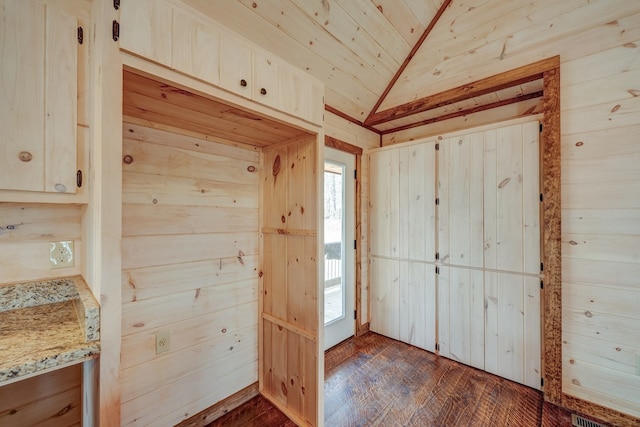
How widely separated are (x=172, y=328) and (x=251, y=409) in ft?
2.67

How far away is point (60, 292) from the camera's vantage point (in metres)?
1.13

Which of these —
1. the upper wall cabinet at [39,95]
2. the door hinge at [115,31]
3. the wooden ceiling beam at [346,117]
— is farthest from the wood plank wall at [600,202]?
the upper wall cabinet at [39,95]

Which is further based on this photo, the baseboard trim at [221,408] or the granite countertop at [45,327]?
the baseboard trim at [221,408]

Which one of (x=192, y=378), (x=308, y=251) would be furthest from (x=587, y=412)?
(x=192, y=378)

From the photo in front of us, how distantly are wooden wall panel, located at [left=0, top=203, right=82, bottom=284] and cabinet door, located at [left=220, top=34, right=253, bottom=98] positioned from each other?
0.89 m

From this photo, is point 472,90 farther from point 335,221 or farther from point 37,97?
point 37,97

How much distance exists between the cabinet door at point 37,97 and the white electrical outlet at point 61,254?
33 cm

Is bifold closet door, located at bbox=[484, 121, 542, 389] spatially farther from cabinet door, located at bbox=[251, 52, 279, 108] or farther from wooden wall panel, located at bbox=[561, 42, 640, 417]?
cabinet door, located at bbox=[251, 52, 279, 108]

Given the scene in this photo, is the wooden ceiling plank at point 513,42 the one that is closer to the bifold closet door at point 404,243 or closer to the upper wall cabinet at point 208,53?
the bifold closet door at point 404,243

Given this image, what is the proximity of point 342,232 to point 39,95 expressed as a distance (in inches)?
90.2

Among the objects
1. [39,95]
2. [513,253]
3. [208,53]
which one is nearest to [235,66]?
[208,53]

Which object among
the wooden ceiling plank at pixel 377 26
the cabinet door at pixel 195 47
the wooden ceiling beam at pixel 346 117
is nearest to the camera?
the cabinet door at pixel 195 47

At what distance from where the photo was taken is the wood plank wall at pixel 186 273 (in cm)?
138

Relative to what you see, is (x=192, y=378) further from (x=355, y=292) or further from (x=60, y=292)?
(x=355, y=292)
